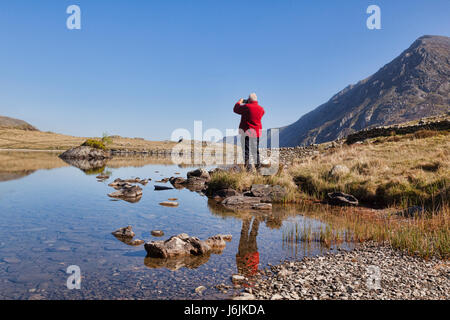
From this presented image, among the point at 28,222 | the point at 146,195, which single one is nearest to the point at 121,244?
the point at 28,222

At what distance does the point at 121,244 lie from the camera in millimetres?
6934

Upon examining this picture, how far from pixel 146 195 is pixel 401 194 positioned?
12239 mm

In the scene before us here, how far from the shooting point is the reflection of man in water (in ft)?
18.8

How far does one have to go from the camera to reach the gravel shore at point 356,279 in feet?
14.8

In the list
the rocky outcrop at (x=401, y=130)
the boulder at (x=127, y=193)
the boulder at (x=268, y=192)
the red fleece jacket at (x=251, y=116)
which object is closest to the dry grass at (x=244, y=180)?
the boulder at (x=268, y=192)

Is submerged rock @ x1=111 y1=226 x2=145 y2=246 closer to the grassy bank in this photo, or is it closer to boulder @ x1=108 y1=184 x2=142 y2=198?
the grassy bank

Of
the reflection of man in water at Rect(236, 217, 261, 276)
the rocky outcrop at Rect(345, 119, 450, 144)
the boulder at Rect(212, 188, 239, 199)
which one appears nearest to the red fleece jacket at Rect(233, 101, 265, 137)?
the boulder at Rect(212, 188, 239, 199)

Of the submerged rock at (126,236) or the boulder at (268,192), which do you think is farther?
the boulder at (268,192)

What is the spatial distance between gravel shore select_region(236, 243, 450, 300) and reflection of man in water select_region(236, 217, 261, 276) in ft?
1.34

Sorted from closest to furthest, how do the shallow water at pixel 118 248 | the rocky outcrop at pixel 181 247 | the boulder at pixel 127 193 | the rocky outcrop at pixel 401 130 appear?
the shallow water at pixel 118 248 → the rocky outcrop at pixel 181 247 → the boulder at pixel 127 193 → the rocky outcrop at pixel 401 130

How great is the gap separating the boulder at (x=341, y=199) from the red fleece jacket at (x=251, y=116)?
191 inches

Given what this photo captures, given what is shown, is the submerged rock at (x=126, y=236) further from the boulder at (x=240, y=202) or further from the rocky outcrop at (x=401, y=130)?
the rocky outcrop at (x=401, y=130)

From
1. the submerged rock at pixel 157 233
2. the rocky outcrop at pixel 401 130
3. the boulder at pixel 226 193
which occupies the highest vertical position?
the rocky outcrop at pixel 401 130
